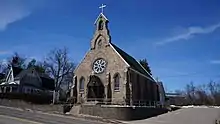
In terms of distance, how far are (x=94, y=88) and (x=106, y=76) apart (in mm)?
2681

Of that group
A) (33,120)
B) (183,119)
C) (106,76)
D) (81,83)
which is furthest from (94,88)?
(33,120)

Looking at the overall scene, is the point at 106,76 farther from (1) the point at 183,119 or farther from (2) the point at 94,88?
(1) the point at 183,119

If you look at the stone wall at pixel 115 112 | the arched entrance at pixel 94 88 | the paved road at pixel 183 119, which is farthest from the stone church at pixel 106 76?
the paved road at pixel 183 119

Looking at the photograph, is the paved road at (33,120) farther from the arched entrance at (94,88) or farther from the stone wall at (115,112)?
the arched entrance at (94,88)

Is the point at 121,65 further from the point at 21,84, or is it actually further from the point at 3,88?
the point at 3,88

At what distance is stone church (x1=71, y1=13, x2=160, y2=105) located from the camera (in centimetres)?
3969

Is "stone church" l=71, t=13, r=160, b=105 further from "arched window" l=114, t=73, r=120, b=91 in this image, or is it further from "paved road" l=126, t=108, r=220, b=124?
"paved road" l=126, t=108, r=220, b=124

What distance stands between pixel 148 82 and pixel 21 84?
25946 millimetres

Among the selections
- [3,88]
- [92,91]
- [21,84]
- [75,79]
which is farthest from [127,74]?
[3,88]

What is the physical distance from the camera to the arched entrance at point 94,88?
135 feet

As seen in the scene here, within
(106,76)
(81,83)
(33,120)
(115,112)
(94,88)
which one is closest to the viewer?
(33,120)

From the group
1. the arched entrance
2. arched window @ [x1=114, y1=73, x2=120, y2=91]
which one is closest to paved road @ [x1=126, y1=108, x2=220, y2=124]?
arched window @ [x1=114, y1=73, x2=120, y2=91]

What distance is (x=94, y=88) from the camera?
137 feet

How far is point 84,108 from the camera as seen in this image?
101ft
